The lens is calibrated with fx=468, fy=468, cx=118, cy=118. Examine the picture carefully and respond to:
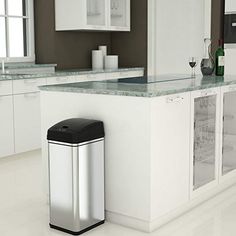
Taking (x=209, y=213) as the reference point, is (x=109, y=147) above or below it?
above

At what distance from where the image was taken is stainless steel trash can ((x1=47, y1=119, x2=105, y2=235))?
299 cm

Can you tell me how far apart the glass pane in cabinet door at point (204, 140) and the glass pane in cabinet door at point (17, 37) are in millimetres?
3456

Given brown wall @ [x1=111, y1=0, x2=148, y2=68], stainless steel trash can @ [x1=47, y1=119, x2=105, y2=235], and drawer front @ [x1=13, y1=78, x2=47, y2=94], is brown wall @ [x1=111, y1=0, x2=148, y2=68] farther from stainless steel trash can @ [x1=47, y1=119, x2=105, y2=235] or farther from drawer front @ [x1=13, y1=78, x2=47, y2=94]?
stainless steel trash can @ [x1=47, y1=119, x2=105, y2=235]

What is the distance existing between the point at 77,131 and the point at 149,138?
1.50 ft

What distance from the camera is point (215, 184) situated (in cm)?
380

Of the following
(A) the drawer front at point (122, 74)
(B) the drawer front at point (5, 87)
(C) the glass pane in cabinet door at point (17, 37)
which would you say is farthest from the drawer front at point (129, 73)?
(B) the drawer front at point (5, 87)

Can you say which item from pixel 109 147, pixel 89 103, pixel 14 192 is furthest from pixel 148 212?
pixel 14 192

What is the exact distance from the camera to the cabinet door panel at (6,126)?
5129 mm

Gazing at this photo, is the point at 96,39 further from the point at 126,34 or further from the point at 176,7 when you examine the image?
the point at 176,7

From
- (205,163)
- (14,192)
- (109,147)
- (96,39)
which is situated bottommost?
(14,192)

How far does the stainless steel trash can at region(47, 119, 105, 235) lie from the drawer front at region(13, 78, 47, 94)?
2.27 metres

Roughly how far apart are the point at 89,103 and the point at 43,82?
2387 mm

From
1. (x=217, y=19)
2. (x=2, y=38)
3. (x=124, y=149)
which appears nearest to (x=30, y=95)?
(x=2, y=38)

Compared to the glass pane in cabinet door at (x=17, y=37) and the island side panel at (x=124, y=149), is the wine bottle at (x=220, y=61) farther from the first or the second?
the glass pane in cabinet door at (x=17, y=37)
